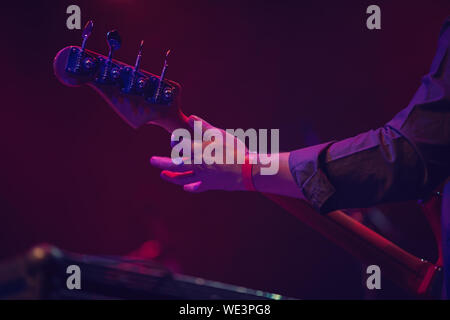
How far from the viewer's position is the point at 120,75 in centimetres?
120

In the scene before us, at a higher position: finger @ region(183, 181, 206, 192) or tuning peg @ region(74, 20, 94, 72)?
tuning peg @ region(74, 20, 94, 72)

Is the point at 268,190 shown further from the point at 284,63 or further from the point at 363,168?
the point at 284,63

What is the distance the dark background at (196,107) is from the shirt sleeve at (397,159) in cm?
147

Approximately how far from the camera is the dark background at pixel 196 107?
2.11m

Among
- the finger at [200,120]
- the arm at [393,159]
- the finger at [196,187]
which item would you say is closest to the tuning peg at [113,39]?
the finger at [200,120]

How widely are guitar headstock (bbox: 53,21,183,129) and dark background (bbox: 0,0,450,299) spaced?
88cm

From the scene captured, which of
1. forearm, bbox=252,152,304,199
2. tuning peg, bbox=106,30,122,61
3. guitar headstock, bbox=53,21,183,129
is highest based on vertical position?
tuning peg, bbox=106,30,122,61

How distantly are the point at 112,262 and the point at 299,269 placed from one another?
2021 mm

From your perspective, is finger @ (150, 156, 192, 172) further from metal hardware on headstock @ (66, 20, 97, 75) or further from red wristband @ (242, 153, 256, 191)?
metal hardware on headstock @ (66, 20, 97, 75)

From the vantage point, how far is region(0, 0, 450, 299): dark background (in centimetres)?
211

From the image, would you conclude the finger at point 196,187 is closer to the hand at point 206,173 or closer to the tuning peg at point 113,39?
the hand at point 206,173

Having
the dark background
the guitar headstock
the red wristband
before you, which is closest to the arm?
the red wristband

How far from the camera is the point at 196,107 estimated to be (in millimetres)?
2230
